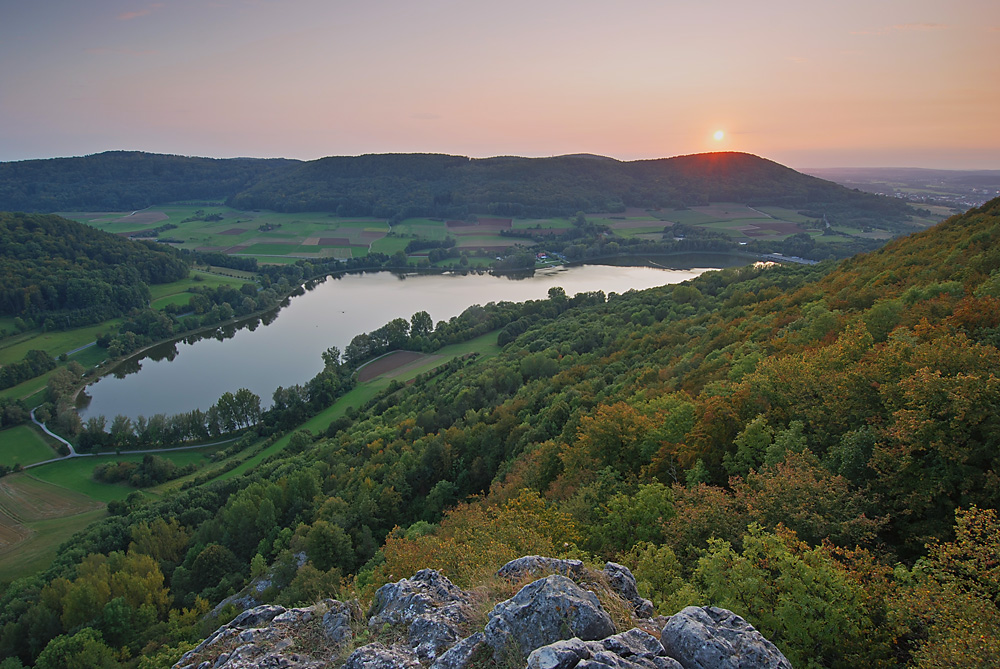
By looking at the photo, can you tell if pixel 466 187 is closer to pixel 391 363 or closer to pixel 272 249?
pixel 272 249

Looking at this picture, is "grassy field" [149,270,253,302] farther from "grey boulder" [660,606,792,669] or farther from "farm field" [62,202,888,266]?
"grey boulder" [660,606,792,669]

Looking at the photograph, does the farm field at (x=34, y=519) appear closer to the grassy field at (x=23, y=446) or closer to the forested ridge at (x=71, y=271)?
the grassy field at (x=23, y=446)

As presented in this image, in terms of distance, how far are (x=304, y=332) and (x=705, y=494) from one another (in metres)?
72.5

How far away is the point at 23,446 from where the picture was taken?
46938 mm

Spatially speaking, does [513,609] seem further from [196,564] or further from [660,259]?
[660,259]

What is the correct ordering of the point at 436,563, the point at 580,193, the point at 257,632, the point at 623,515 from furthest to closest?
the point at 580,193 → the point at 623,515 → the point at 436,563 → the point at 257,632

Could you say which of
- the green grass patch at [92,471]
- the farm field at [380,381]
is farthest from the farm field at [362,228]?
the green grass patch at [92,471]

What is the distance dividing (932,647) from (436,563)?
8.38 metres

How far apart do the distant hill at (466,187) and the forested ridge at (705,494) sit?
139m

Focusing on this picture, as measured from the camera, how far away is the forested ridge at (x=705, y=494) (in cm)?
732

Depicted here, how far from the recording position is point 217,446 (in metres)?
48.1

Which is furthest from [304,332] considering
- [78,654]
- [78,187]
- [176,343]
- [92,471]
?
[78,187]

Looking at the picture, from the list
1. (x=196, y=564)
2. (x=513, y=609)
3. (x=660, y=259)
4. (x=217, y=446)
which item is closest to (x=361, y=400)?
(x=217, y=446)

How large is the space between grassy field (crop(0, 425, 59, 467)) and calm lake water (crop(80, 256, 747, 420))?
477 centimetres
